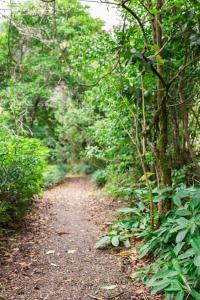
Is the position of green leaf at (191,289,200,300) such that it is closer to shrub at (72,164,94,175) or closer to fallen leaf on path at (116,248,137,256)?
fallen leaf on path at (116,248,137,256)

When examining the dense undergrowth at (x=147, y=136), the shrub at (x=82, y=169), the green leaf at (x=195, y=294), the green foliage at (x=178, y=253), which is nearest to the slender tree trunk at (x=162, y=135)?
the dense undergrowth at (x=147, y=136)

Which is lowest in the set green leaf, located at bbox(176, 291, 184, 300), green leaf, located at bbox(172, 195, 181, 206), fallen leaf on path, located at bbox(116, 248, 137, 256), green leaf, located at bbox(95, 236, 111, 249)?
A: fallen leaf on path, located at bbox(116, 248, 137, 256)

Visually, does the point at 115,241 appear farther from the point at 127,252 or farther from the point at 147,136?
the point at 147,136

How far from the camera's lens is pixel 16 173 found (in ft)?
15.9

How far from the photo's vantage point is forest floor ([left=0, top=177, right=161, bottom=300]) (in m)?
3.14

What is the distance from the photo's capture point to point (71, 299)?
9.85 ft

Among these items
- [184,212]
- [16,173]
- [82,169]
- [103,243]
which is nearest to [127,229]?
[103,243]

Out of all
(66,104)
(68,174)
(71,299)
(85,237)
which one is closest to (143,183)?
(85,237)

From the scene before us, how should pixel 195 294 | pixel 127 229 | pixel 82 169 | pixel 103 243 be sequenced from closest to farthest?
pixel 195 294 → pixel 103 243 → pixel 127 229 → pixel 82 169

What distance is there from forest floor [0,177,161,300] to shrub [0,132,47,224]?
0.38 metres

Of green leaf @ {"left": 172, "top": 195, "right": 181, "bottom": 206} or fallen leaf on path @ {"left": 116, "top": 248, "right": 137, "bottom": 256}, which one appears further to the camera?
fallen leaf on path @ {"left": 116, "top": 248, "right": 137, "bottom": 256}

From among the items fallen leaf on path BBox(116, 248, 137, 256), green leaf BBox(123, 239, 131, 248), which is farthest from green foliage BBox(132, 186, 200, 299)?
green leaf BBox(123, 239, 131, 248)

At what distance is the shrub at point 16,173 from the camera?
15.2 ft

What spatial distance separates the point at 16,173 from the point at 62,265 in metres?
1.65
